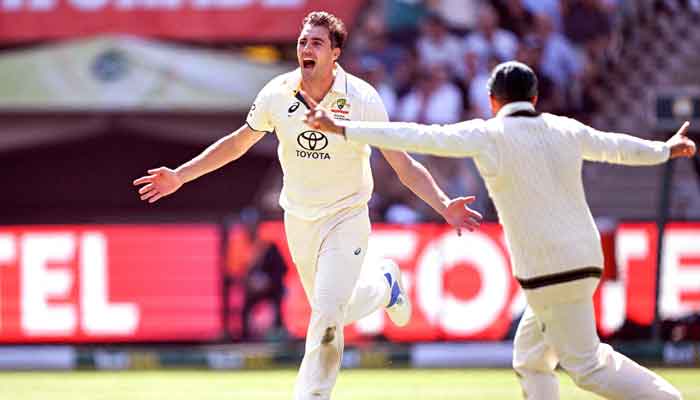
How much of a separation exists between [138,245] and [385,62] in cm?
430

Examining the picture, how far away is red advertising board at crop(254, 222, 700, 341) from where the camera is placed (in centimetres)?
1227

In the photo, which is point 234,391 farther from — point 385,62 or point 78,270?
point 385,62

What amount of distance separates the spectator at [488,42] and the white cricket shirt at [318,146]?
8297 millimetres

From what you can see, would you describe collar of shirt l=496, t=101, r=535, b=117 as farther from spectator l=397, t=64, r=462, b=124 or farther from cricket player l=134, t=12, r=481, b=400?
spectator l=397, t=64, r=462, b=124

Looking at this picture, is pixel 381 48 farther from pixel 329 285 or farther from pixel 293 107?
pixel 329 285

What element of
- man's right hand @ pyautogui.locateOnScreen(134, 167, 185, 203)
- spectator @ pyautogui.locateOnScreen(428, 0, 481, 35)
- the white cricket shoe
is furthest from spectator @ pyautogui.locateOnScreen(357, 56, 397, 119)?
man's right hand @ pyautogui.locateOnScreen(134, 167, 185, 203)

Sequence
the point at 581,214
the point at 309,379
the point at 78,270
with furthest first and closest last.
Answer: the point at 78,270 < the point at 309,379 < the point at 581,214

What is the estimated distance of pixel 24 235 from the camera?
504 inches

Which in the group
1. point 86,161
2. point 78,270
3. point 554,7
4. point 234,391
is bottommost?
point 234,391

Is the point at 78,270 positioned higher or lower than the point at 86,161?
lower

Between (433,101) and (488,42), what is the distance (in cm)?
99

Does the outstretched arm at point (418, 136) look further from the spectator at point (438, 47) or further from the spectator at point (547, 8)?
the spectator at point (547, 8)

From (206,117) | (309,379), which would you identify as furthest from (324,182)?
(206,117)

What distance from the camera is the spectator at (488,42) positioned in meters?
15.5
